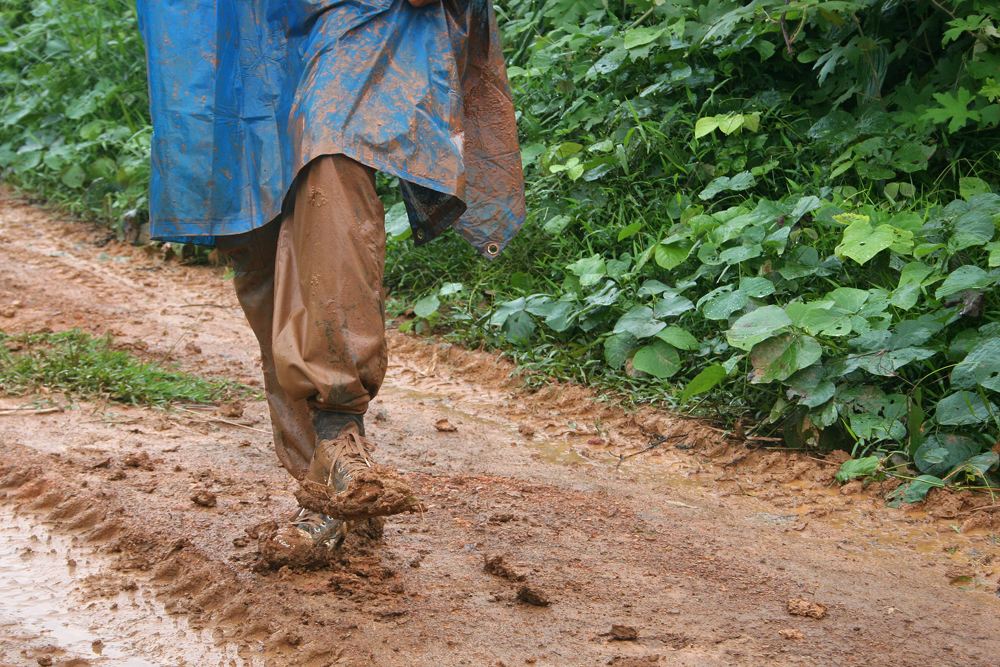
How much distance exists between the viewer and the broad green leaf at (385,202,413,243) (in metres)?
4.22

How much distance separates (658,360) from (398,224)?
1.59m

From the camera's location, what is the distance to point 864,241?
309 centimetres

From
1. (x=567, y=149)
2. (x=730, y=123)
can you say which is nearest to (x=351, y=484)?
(x=730, y=123)

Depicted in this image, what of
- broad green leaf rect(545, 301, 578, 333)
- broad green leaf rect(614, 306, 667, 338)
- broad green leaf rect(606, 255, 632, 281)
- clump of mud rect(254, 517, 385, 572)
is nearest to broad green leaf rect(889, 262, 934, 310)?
broad green leaf rect(614, 306, 667, 338)

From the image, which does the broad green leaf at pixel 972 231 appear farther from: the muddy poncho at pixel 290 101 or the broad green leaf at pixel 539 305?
the muddy poncho at pixel 290 101

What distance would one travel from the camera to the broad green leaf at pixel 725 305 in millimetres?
3143

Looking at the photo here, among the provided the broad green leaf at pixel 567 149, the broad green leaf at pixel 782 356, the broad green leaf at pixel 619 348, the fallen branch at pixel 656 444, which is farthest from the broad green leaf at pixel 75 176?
the broad green leaf at pixel 782 356

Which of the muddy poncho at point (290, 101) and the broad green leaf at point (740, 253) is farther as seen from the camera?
the broad green leaf at point (740, 253)

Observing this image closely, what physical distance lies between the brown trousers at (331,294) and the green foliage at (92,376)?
1.61m

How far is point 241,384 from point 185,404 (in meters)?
0.31

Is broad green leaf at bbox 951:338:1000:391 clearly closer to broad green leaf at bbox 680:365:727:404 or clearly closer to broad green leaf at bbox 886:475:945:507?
broad green leaf at bbox 886:475:945:507

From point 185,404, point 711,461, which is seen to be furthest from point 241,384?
point 711,461

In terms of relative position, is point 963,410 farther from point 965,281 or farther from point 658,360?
point 658,360

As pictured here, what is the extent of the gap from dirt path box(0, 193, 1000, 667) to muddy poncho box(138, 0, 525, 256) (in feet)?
2.52
